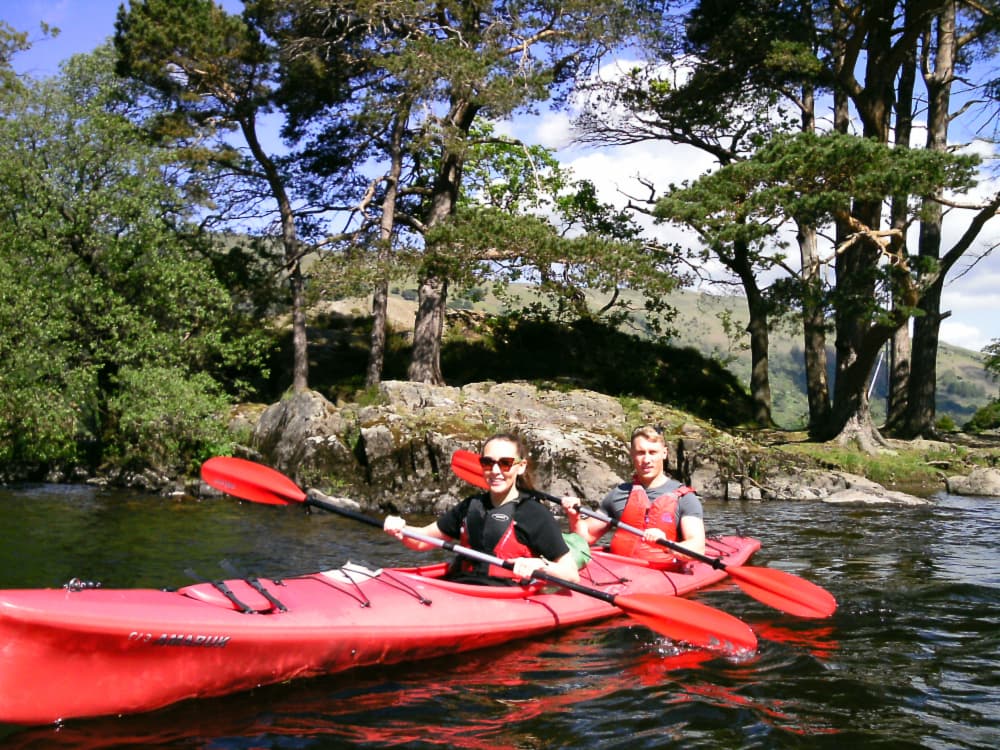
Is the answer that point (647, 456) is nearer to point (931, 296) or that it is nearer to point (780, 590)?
point (780, 590)

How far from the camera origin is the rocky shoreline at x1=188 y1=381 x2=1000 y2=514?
460 inches

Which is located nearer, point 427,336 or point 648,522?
point 648,522

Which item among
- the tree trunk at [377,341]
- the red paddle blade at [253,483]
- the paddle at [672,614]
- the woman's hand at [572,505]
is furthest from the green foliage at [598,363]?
the paddle at [672,614]

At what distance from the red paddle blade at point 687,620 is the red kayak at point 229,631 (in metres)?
0.12

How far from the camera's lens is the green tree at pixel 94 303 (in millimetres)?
12273

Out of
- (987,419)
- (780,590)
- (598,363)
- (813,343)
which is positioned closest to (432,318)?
(598,363)

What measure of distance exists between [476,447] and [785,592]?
6.47 meters

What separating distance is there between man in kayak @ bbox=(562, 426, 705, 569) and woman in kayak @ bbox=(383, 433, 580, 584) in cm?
101

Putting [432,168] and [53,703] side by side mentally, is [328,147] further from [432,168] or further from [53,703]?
[53,703]

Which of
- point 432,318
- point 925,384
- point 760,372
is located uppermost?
point 432,318

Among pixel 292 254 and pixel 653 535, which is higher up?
pixel 292 254

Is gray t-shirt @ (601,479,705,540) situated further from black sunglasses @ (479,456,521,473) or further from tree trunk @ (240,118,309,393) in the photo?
tree trunk @ (240,118,309,393)

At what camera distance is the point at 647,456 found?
239 inches

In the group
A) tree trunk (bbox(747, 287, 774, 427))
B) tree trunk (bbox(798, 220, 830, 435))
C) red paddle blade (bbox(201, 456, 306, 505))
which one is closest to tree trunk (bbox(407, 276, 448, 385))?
tree trunk (bbox(747, 287, 774, 427))
